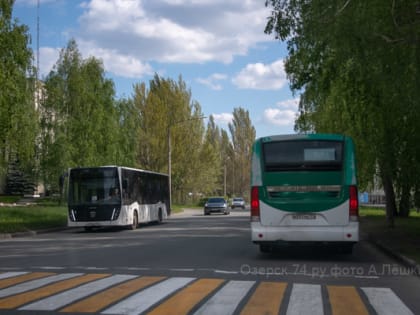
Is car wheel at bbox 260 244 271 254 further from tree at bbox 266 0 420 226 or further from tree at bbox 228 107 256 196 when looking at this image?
tree at bbox 228 107 256 196

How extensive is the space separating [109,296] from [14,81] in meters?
19.7

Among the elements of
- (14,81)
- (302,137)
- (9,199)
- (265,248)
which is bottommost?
(265,248)

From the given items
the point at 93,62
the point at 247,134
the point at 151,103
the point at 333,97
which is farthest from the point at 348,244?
the point at 247,134

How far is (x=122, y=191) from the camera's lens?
26.3 m

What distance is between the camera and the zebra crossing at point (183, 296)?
783 cm

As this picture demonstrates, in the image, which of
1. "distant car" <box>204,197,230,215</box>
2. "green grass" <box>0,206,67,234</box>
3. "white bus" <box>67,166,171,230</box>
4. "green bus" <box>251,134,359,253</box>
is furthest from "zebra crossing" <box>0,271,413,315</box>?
"distant car" <box>204,197,230,215</box>

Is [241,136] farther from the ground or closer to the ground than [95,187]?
farther from the ground

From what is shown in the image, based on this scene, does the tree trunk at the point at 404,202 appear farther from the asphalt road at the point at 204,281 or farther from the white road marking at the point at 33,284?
the white road marking at the point at 33,284

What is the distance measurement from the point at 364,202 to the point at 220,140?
98.3 ft

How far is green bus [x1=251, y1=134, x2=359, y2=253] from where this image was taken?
13203 mm

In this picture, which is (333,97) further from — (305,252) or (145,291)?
(145,291)

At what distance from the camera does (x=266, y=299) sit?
857 cm

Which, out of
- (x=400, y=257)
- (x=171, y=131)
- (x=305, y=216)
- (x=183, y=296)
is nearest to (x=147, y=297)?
(x=183, y=296)

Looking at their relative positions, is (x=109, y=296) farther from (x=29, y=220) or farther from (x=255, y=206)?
(x=29, y=220)
